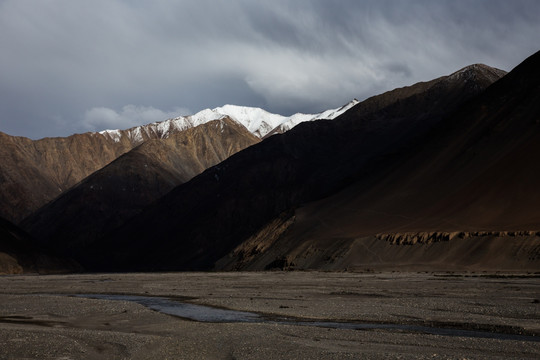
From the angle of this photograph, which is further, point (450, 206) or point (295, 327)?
point (450, 206)

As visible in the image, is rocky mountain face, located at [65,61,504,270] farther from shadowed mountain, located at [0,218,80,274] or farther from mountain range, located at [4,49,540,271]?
shadowed mountain, located at [0,218,80,274]

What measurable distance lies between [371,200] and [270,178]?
63.4 meters

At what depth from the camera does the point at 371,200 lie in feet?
289

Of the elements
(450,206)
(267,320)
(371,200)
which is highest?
(371,200)

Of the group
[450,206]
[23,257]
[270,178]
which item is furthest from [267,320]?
[270,178]

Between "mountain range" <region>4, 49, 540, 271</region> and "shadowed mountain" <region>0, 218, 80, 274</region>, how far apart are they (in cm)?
1944

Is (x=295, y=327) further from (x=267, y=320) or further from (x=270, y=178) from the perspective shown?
(x=270, y=178)

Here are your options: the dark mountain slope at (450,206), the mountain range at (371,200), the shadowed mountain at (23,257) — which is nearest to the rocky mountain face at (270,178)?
the mountain range at (371,200)

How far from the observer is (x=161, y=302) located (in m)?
36.2

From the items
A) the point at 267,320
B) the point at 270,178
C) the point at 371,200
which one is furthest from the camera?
the point at 270,178

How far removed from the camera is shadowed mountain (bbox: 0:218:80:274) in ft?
352

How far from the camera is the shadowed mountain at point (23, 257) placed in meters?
107

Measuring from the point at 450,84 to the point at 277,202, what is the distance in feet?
160

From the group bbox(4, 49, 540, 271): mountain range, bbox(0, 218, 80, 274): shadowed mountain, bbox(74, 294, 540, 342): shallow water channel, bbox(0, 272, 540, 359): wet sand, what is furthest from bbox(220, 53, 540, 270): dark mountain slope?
bbox(0, 218, 80, 274): shadowed mountain
